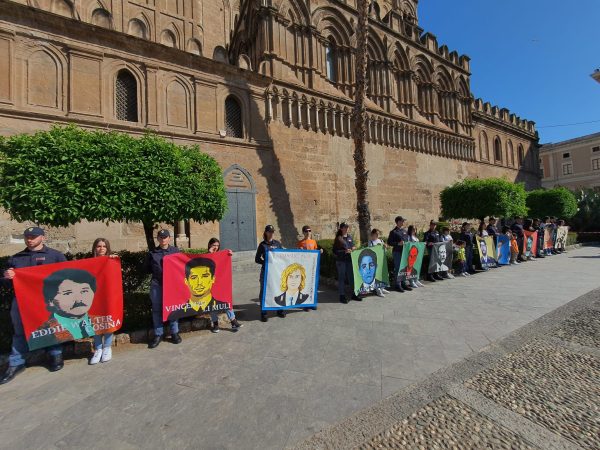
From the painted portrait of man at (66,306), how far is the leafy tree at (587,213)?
2613 cm

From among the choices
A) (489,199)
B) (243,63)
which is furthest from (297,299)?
(243,63)

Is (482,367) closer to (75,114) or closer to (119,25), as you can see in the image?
(75,114)

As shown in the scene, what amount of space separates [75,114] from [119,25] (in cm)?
754

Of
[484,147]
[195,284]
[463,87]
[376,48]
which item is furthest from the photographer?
[484,147]

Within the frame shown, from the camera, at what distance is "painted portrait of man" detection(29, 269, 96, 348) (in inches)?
147

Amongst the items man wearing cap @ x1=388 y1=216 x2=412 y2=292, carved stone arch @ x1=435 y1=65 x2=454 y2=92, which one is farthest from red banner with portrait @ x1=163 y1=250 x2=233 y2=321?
carved stone arch @ x1=435 y1=65 x2=454 y2=92

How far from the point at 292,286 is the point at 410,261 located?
3482 millimetres

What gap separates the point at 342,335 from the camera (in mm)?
4430

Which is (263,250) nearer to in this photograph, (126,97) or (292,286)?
(292,286)

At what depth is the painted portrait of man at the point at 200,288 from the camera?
4.73 metres

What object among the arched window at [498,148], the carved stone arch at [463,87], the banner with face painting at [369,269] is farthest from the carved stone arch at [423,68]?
the banner with face painting at [369,269]

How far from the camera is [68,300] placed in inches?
154

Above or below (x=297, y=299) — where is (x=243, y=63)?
above

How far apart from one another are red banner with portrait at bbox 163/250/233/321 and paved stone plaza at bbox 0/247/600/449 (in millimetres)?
446
